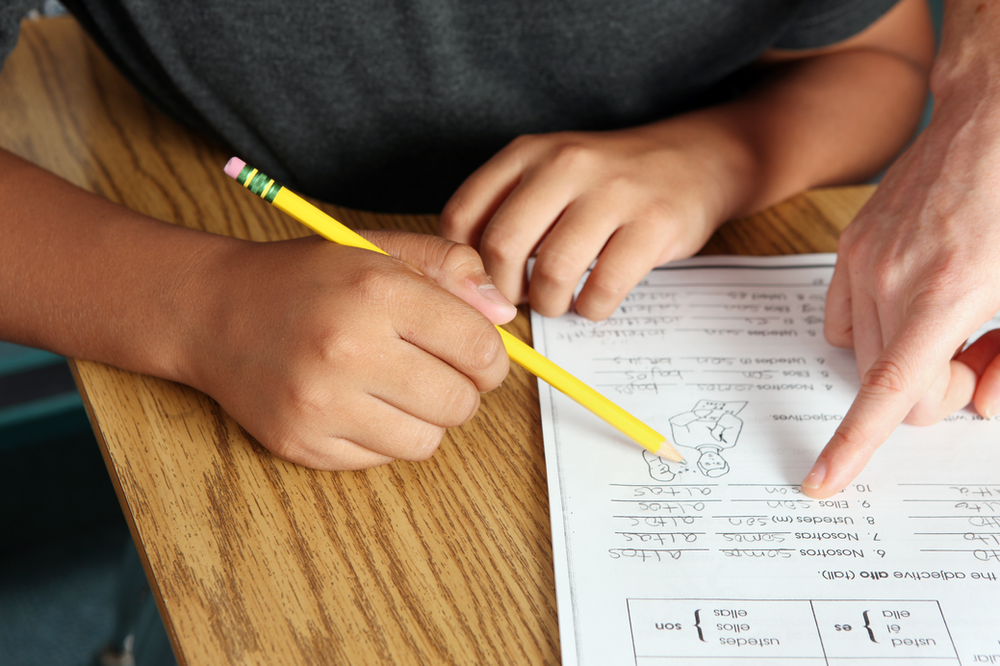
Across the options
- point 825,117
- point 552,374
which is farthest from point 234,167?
point 825,117

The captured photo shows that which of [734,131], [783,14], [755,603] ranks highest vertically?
[783,14]

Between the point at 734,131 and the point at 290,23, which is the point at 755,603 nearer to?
the point at 734,131

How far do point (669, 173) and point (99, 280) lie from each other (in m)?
0.35

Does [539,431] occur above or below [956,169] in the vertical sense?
below

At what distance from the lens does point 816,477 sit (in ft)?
1.15

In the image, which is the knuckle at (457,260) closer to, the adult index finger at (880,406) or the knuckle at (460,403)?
the knuckle at (460,403)

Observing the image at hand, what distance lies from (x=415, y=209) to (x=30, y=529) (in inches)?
31.3

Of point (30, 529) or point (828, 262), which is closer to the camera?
point (828, 262)

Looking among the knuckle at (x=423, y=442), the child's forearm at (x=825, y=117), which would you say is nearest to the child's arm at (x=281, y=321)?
the knuckle at (x=423, y=442)

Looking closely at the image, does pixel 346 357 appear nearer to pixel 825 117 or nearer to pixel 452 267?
pixel 452 267

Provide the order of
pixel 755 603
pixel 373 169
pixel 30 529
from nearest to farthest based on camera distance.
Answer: pixel 755 603 < pixel 373 169 < pixel 30 529

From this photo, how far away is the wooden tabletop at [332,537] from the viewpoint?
0.97 feet

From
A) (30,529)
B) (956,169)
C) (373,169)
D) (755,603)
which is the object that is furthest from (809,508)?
(30,529)

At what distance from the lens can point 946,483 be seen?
36 centimetres
